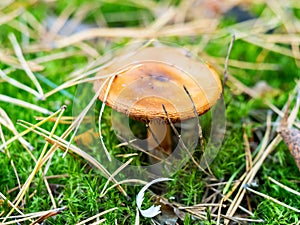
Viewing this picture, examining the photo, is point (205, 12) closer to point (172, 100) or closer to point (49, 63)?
point (49, 63)

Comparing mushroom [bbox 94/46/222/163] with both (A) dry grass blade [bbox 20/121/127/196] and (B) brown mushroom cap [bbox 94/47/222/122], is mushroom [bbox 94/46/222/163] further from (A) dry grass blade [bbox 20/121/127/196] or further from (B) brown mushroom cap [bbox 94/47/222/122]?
(A) dry grass blade [bbox 20/121/127/196]

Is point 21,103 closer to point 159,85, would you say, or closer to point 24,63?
point 24,63

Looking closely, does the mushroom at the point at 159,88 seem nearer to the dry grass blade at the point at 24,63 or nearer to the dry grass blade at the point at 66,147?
the dry grass blade at the point at 66,147

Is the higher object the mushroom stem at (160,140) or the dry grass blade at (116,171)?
the mushroom stem at (160,140)

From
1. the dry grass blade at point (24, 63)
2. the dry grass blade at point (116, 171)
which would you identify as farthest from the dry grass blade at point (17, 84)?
the dry grass blade at point (116, 171)

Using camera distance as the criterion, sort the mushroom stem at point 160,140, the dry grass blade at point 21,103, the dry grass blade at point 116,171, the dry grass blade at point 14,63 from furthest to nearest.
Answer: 1. the dry grass blade at point 14,63
2. the dry grass blade at point 21,103
3. the mushroom stem at point 160,140
4. the dry grass blade at point 116,171

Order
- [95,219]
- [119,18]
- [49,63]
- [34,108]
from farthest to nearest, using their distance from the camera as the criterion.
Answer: [119,18]
[49,63]
[34,108]
[95,219]

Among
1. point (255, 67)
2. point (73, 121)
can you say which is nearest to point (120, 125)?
point (73, 121)
